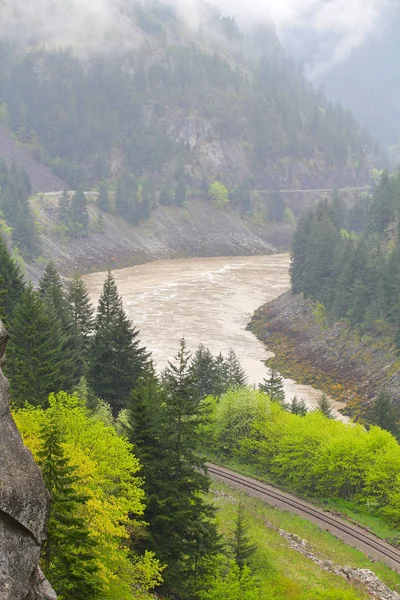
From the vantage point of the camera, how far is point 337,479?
41.1 metres

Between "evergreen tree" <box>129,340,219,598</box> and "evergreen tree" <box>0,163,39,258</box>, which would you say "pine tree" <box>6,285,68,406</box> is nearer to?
"evergreen tree" <box>129,340,219,598</box>

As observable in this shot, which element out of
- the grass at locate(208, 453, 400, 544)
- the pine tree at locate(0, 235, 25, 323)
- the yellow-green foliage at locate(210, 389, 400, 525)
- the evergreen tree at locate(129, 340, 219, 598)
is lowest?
the grass at locate(208, 453, 400, 544)

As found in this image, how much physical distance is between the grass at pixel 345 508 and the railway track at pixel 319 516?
63 centimetres

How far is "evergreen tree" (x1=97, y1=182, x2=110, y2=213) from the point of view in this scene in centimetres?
19575

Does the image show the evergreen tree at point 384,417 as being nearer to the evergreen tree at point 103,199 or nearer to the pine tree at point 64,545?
the pine tree at point 64,545

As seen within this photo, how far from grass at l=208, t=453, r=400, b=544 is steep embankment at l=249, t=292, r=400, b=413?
28.7 meters

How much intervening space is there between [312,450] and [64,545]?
2934 cm

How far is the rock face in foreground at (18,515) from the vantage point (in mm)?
10875

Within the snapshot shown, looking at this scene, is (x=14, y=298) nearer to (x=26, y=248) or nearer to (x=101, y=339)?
(x=101, y=339)

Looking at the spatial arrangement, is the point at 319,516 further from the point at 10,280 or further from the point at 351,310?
the point at 351,310

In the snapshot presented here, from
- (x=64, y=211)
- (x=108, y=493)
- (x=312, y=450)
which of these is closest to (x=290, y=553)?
(x=312, y=450)

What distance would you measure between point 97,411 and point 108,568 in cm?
1455

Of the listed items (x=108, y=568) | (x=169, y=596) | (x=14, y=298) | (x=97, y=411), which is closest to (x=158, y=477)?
(x=169, y=596)

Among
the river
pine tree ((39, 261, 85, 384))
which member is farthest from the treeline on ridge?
pine tree ((39, 261, 85, 384))
